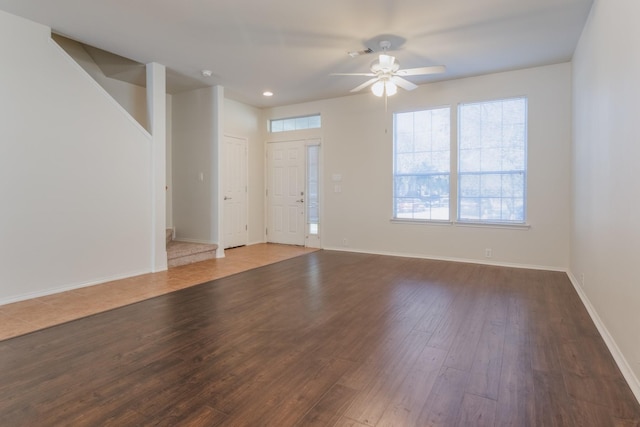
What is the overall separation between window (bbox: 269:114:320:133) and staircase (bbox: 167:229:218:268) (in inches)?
119

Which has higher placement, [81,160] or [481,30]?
[481,30]

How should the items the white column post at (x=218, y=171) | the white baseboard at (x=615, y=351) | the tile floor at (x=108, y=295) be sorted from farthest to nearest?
the white column post at (x=218, y=171), the tile floor at (x=108, y=295), the white baseboard at (x=615, y=351)

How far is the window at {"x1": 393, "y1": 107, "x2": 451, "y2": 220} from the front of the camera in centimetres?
574

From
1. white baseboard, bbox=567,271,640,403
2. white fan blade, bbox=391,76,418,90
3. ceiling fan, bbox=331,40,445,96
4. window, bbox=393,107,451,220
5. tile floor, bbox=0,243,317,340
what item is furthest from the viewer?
window, bbox=393,107,451,220

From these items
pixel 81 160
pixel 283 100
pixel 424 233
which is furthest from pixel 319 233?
pixel 81 160

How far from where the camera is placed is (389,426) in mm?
1712

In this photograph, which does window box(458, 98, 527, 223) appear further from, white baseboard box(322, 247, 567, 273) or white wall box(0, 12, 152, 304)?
white wall box(0, 12, 152, 304)

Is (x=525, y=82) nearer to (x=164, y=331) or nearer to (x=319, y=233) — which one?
(x=319, y=233)

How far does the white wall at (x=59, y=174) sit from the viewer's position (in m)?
3.55

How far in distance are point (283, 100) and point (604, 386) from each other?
638 centimetres

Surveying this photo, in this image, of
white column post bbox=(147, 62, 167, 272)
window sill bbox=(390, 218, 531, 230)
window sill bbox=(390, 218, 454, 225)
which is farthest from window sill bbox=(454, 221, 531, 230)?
white column post bbox=(147, 62, 167, 272)

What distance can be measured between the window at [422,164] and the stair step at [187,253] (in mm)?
3355

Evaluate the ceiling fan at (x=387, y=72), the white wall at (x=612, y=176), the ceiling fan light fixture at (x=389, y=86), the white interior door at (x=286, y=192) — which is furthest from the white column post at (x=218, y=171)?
the white wall at (x=612, y=176)

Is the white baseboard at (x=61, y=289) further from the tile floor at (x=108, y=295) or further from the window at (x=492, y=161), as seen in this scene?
the window at (x=492, y=161)
